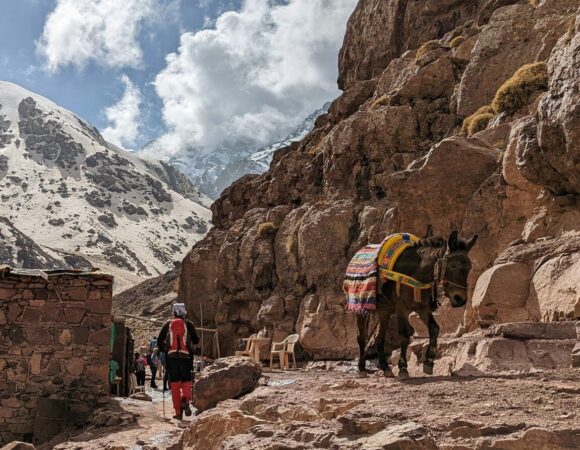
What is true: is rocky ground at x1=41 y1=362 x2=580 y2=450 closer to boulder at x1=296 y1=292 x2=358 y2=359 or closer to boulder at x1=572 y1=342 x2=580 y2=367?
boulder at x1=572 y1=342 x2=580 y2=367

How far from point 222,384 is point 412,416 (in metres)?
5.93

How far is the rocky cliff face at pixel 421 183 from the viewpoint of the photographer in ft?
32.6

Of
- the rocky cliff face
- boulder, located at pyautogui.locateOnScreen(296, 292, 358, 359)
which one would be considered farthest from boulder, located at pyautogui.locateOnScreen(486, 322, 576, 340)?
boulder, located at pyautogui.locateOnScreen(296, 292, 358, 359)

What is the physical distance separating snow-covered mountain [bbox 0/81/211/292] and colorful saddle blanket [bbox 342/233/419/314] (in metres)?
111

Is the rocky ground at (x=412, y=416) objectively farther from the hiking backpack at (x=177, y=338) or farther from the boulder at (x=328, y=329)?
the boulder at (x=328, y=329)

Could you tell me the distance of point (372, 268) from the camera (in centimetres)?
872

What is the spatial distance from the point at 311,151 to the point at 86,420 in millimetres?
28608

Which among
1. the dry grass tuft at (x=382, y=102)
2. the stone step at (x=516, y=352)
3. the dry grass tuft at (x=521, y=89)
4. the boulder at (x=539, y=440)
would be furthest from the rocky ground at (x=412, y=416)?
the dry grass tuft at (x=382, y=102)

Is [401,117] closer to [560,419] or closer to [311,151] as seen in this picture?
[311,151]

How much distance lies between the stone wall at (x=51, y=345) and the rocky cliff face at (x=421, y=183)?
7448mm

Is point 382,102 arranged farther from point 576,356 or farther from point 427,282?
point 576,356

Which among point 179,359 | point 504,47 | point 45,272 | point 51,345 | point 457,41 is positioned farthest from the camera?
point 457,41

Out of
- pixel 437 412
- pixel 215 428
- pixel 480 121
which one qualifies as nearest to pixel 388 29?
pixel 480 121

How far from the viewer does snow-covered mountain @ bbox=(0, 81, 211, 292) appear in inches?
5027
